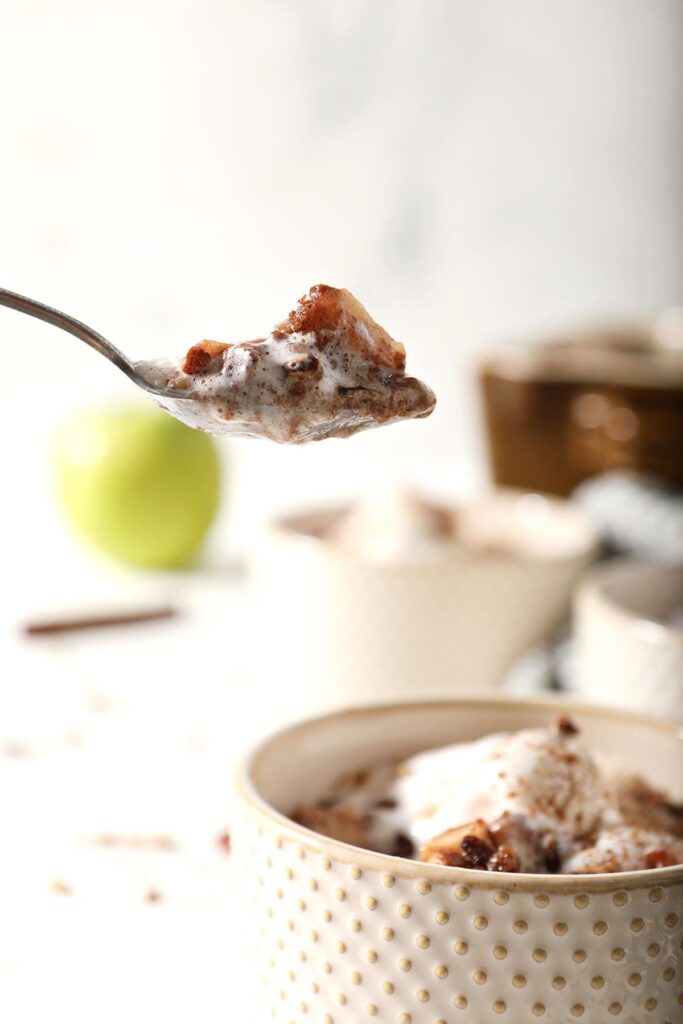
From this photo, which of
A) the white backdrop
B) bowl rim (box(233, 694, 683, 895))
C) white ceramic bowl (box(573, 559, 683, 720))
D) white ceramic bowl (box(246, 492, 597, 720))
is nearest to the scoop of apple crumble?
bowl rim (box(233, 694, 683, 895))

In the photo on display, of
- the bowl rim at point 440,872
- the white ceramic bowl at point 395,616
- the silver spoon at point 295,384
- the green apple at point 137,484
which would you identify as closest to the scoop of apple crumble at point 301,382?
the silver spoon at point 295,384

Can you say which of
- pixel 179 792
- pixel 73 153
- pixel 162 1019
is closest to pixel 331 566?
pixel 179 792

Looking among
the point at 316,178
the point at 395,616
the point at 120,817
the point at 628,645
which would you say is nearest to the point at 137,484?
the point at 395,616

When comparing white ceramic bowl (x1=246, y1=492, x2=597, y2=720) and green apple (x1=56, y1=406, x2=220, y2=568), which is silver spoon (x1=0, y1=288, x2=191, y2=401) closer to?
white ceramic bowl (x1=246, y1=492, x2=597, y2=720)

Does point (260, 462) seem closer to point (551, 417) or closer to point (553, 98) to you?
point (551, 417)

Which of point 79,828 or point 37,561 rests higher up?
point 37,561

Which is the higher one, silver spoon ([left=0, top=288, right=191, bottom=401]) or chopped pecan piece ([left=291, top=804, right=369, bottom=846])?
silver spoon ([left=0, top=288, right=191, bottom=401])

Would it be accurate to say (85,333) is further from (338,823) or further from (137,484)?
(137,484)

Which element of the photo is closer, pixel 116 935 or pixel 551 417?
pixel 116 935
